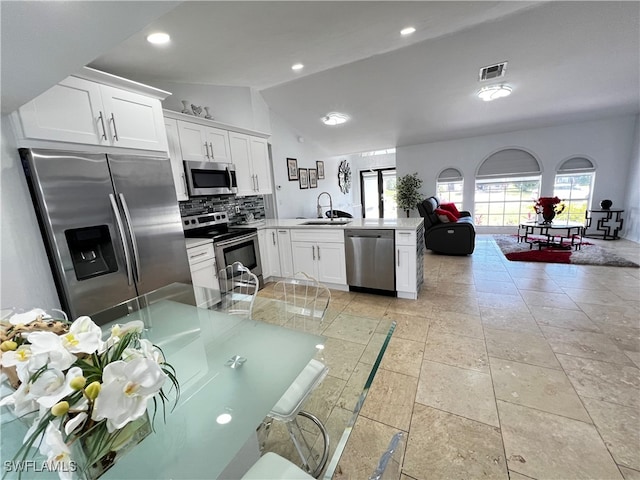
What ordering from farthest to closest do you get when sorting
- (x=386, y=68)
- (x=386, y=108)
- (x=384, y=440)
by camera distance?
(x=386, y=108) → (x=386, y=68) → (x=384, y=440)

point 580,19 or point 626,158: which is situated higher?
point 580,19

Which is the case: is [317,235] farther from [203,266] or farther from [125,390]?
[125,390]

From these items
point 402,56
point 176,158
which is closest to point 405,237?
point 402,56

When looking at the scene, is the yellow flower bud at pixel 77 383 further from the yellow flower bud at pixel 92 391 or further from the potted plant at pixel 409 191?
the potted plant at pixel 409 191

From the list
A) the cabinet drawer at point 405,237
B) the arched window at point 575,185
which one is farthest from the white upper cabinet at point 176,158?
the arched window at point 575,185

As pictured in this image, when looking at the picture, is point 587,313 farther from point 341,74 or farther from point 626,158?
point 626,158

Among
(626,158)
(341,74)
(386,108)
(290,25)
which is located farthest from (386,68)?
(626,158)

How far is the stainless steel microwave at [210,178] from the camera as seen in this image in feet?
9.71

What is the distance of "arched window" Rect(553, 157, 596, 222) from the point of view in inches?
221

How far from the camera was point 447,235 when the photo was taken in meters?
4.83

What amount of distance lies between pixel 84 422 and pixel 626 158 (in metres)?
8.51

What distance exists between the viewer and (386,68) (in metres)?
3.78

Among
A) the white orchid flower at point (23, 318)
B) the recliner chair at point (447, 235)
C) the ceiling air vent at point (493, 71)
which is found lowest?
the recliner chair at point (447, 235)

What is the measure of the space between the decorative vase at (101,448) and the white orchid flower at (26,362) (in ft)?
0.59
